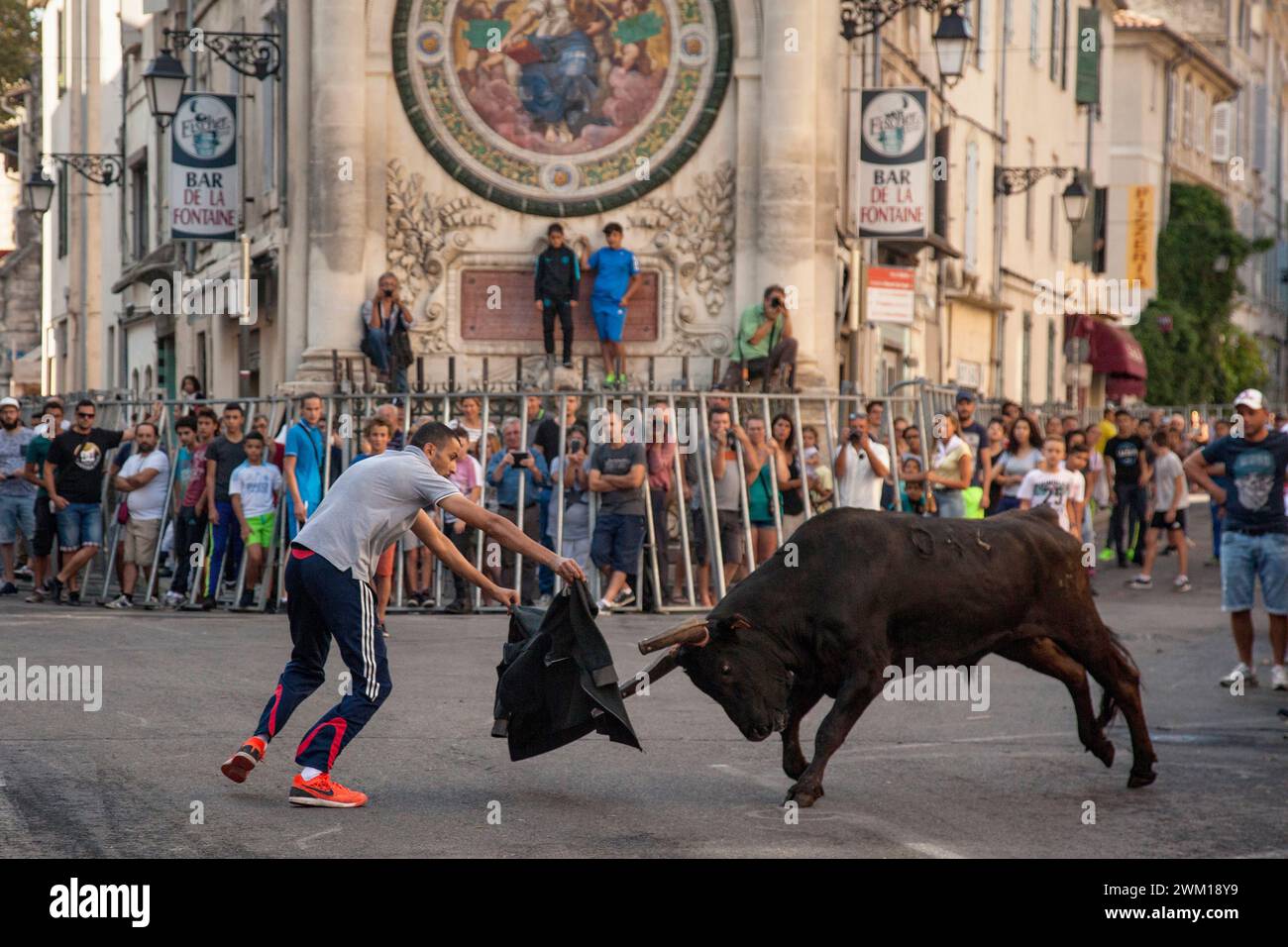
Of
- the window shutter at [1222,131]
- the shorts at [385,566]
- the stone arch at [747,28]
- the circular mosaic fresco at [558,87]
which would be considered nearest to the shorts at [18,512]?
the shorts at [385,566]

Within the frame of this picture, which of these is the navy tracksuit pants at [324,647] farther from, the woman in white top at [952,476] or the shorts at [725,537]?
the woman in white top at [952,476]

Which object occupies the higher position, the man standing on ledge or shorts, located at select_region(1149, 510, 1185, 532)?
the man standing on ledge

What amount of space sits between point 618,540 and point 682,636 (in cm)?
842

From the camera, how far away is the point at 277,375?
25312 mm

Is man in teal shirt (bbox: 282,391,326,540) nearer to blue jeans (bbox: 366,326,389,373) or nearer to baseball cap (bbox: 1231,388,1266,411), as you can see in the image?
blue jeans (bbox: 366,326,389,373)

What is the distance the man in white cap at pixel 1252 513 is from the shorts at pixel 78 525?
33.1 ft

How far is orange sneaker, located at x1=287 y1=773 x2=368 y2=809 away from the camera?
8.98 metres

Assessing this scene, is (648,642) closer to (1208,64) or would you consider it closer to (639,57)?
(639,57)

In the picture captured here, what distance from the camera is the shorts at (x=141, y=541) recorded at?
18.9m

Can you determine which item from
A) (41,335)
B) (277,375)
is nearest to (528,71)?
(277,375)

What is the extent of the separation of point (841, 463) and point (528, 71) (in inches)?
297

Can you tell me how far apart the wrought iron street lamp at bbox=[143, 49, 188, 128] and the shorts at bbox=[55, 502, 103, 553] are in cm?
627

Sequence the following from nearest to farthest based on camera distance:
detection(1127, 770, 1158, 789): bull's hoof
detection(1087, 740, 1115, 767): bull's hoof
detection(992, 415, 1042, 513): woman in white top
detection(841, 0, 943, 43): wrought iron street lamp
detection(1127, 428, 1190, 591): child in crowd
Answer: detection(1127, 770, 1158, 789): bull's hoof
detection(1087, 740, 1115, 767): bull's hoof
detection(992, 415, 1042, 513): woman in white top
detection(1127, 428, 1190, 591): child in crowd
detection(841, 0, 943, 43): wrought iron street lamp

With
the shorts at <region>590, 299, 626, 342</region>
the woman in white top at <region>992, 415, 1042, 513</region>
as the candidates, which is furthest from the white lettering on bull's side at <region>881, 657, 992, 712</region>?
the shorts at <region>590, 299, 626, 342</region>
